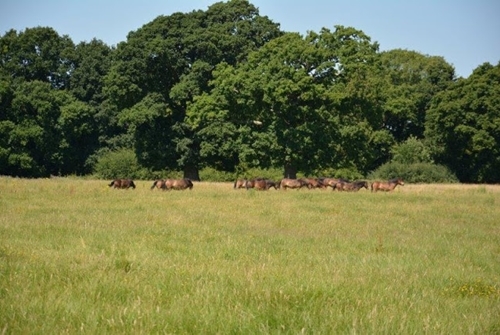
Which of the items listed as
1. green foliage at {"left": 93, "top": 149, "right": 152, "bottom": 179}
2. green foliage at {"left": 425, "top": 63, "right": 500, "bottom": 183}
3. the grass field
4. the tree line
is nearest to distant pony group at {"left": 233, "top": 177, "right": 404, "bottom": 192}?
the tree line

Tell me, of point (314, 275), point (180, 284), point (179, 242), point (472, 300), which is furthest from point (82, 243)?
point (472, 300)

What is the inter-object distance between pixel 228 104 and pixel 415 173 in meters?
21.6

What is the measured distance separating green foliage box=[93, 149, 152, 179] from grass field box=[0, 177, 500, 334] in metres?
37.2

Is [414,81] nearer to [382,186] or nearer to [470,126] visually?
[470,126]

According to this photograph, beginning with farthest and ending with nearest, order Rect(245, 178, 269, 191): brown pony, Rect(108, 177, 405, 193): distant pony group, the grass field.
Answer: Rect(245, 178, 269, 191): brown pony → Rect(108, 177, 405, 193): distant pony group → the grass field

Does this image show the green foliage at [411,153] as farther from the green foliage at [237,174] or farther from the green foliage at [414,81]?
the green foliage at [237,174]

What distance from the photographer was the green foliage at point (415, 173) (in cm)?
5625

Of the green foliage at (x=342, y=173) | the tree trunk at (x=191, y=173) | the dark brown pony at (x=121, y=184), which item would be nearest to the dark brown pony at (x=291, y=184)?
the dark brown pony at (x=121, y=184)

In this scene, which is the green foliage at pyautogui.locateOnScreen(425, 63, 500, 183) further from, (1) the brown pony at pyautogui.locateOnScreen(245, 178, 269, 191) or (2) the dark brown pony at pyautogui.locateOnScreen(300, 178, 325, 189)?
(1) the brown pony at pyautogui.locateOnScreen(245, 178, 269, 191)

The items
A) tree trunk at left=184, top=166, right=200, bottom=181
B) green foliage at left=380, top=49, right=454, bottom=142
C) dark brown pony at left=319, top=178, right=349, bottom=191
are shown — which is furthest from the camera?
green foliage at left=380, top=49, right=454, bottom=142

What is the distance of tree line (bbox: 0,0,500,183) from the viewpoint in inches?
1788

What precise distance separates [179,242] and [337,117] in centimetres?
3430

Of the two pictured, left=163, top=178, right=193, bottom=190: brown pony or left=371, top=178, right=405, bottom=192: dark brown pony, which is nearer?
left=163, top=178, right=193, bottom=190: brown pony

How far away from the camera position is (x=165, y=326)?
5840 mm
